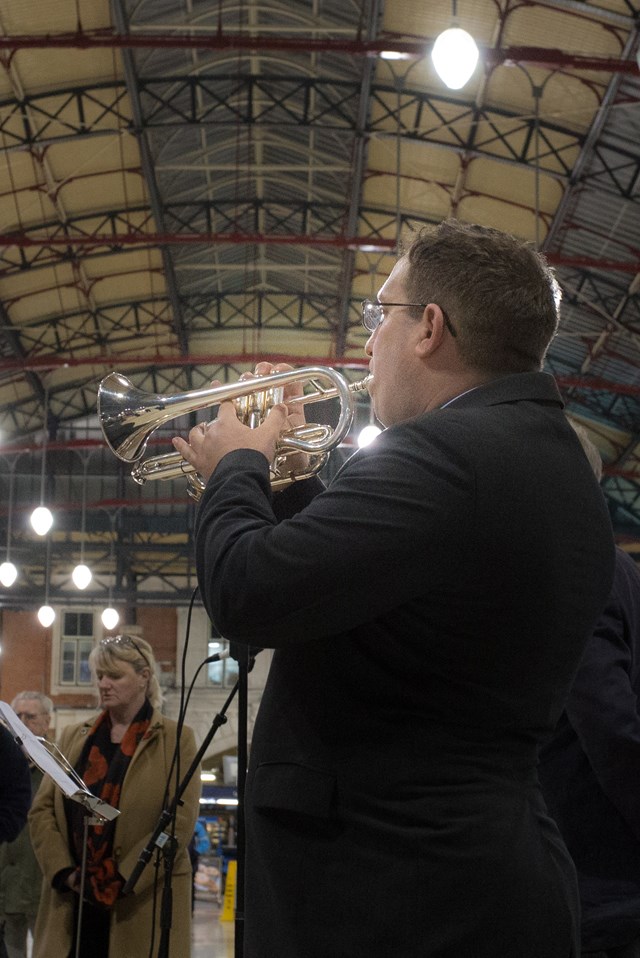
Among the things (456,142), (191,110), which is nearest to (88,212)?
(191,110)

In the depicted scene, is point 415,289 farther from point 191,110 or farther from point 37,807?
point 191,110

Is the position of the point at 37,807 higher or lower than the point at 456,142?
lower

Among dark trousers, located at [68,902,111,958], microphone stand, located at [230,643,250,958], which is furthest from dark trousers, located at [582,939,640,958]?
dark trousers, located at [68,902,111,958]

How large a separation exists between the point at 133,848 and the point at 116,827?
0.33 feet

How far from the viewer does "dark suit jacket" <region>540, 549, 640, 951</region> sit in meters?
2.61

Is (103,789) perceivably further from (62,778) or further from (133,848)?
(62,778)

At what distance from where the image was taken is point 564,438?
1.73 m

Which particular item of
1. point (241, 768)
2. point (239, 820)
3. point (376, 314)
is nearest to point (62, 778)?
point (241, 768)

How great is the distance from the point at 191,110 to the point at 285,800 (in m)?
14.2

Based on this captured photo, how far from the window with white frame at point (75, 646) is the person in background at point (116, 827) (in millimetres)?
27142

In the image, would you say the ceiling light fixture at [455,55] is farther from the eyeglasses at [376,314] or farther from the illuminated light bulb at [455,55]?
the eyeglasses at [376,314]

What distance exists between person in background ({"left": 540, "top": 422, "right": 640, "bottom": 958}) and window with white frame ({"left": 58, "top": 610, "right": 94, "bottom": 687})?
2944 centimetres

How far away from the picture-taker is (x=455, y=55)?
25.4 ft

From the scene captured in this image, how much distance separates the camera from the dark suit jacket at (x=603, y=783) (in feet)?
8.56
